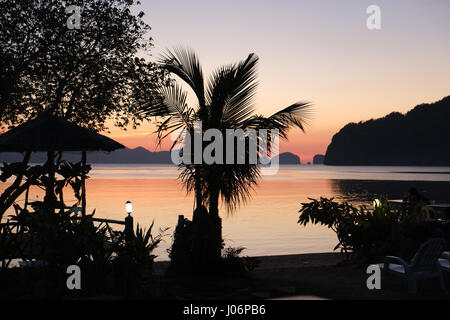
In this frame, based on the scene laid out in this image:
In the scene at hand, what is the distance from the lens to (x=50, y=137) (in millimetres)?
9484

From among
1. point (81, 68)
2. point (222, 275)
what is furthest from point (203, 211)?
point (81, 68)

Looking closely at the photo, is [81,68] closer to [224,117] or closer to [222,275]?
[224,117]

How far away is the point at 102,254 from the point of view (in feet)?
26.5

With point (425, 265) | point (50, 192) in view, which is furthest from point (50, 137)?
point (425, 265)

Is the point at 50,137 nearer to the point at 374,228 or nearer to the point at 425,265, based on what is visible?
the point at 425,265

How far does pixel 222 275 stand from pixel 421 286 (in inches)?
144

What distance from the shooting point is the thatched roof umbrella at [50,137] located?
9320 millimetres

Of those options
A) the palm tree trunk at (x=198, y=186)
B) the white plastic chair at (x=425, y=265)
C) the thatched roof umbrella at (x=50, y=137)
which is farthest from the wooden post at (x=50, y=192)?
the white plastic chair at (x=425, y=265)

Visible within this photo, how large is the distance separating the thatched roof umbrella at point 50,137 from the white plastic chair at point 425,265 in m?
5.86

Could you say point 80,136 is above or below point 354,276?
above

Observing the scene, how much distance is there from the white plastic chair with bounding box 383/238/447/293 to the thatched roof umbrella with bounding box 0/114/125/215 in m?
5.86

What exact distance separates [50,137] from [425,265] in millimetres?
6942

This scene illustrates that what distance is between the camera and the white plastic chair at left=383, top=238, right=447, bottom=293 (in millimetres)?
8859

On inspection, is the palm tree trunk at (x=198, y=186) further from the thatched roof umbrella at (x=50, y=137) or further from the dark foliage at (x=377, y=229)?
the dark foliage at (x=377, y=229)
